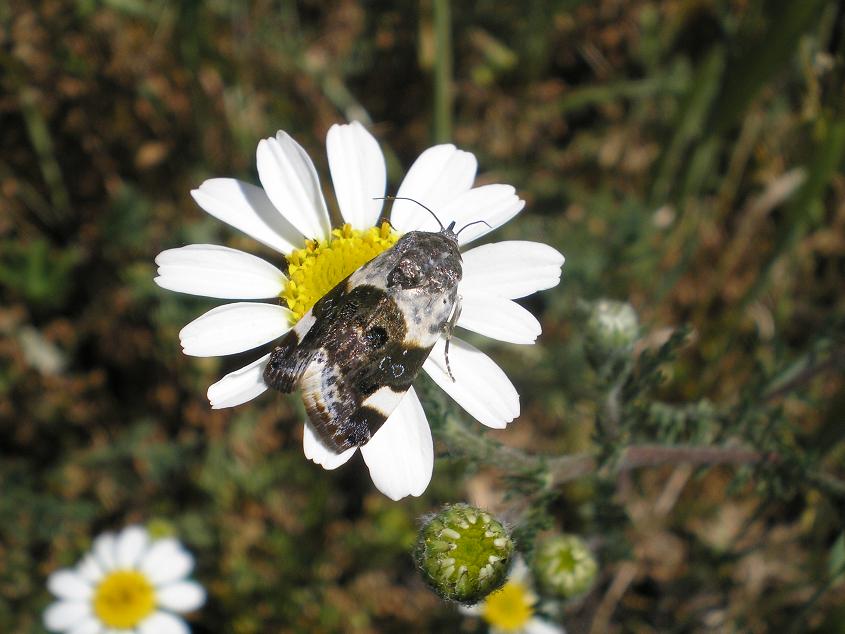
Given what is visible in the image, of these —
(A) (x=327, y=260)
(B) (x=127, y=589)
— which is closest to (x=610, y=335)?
(A) (x=327, y=260)

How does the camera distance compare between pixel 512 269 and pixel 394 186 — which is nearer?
pixel 512 269

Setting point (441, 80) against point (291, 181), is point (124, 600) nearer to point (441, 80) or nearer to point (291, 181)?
point (291, 181)

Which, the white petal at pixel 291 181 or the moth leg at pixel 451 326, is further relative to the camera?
the white petal at pixel 291 181

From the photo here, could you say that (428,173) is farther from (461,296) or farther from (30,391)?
(30,391)

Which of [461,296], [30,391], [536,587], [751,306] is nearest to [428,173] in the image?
[461,296]

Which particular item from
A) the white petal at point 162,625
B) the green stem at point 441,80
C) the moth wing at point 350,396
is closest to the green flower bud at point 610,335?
the moth wing at point 350,396

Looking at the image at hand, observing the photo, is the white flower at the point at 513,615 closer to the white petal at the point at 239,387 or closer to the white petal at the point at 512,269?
the white petal at the point at 512,269

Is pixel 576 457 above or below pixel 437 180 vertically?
below

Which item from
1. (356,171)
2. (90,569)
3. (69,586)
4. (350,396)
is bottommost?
(350,396)
